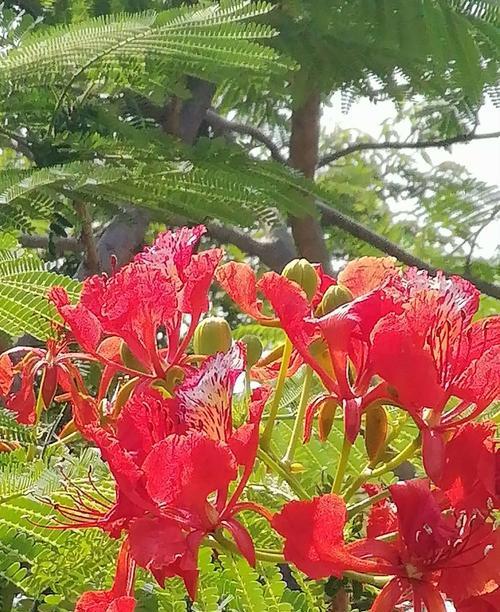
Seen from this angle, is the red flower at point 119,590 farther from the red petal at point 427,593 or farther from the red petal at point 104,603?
the red petal at point 427,593

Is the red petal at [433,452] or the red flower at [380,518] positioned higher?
the red petal at [433,452]

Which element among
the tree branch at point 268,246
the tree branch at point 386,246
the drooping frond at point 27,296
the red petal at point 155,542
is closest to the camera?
the red petal at point 155,542

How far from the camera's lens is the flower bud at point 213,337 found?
584mm

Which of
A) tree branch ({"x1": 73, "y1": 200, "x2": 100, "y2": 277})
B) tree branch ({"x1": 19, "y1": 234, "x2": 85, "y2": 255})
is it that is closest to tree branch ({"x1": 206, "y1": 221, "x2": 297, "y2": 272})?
tree branch ({"x1": 19, "y1": 234, "x2": 85, "y2": 255})

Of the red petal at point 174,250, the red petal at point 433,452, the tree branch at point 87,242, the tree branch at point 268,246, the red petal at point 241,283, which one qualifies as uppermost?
the red petal at point 174,250

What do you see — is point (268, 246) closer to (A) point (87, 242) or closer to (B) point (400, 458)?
(A) point (87, 242)

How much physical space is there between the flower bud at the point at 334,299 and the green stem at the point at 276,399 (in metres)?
0.03

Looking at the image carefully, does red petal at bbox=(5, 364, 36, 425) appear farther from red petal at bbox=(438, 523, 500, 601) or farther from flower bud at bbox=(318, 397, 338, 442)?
red petal at bbox=(438, 523, 500, 601)

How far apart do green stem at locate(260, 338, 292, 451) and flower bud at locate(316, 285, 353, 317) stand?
3 centimetres

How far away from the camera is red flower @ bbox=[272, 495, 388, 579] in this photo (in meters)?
0.48

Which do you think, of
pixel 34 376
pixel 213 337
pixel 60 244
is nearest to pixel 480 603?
pixel 213 337

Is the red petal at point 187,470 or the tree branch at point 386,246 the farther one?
the tree branch at point 386,246

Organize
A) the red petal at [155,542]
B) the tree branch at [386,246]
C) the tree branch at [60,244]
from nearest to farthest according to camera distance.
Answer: the red petal at [155,542] < the tree branch at [60,244] < the tree branch at [386,246]

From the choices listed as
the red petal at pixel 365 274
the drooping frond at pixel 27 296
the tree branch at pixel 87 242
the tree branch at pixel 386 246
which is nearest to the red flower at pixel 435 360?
the red petal at pixel 365 274
